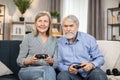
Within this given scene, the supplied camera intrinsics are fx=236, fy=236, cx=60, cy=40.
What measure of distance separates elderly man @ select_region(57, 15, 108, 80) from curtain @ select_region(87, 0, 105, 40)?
3157 mm

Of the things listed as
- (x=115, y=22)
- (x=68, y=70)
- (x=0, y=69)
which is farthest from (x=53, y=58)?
(x=115, y=22)

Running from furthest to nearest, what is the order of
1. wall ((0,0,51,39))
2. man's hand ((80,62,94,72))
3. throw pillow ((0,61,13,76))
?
wall ((0,0,51,39))
throw pillow ((0,61,13,76))
man's hand ((80,62,94,72))

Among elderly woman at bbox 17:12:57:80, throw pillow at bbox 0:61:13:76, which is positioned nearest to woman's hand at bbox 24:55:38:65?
elderly woman at bbox 17:12:57:80

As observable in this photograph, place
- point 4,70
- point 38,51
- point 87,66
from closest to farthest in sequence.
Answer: point 87,66
point 38,51
point 4,70

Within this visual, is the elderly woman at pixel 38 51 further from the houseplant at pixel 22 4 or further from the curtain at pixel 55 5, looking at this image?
the curtain at pixel 55 5

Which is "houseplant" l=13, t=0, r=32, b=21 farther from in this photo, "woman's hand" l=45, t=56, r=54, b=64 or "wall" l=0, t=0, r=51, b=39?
"woman's hand" l=45, t=56, r=54, b=64

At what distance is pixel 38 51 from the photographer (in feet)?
7.89

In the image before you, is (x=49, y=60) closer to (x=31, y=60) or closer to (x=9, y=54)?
(x=31, y=60)

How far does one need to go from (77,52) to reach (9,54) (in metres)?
0.79

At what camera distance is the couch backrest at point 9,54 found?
8.68 ft

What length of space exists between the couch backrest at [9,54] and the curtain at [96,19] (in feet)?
10.6

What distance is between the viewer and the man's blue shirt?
2.41 meters

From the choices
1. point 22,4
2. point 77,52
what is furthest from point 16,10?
point 77,52

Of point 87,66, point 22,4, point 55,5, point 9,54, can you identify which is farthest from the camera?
point 55,5
